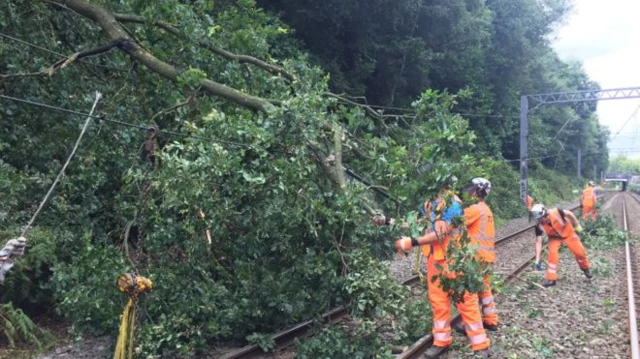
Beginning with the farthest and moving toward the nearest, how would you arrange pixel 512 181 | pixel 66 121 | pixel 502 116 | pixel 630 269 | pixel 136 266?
pixel 502 116
pixel 512 181
pixel 630 269
pixel 66 121
pixel 136 266

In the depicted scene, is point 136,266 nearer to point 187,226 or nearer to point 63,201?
point 187,226

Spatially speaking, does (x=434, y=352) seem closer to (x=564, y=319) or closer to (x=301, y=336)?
(x=301, y=336)

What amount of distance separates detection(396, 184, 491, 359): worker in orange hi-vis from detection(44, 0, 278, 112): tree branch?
100 inches

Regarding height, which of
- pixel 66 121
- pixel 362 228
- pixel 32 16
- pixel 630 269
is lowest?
pixel 630 269

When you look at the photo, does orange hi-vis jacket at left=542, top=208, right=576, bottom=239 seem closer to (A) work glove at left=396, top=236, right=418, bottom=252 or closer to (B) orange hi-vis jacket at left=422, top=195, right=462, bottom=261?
(B) orange hi-vis jacket at left=422, top=195, right=462, bottom=261

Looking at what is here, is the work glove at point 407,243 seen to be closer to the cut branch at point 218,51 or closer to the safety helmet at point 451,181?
the safety helmet at point 451,181

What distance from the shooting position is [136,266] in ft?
19.1

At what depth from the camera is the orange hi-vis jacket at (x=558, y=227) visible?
9.20 meters

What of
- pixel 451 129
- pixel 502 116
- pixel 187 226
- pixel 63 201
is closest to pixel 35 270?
pixel 63 201

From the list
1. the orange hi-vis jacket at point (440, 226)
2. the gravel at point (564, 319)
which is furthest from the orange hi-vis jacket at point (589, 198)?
the orange hi-vis jacket at point (440, 226)

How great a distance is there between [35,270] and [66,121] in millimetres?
2138

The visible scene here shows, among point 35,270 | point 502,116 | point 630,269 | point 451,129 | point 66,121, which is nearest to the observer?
point 451,129

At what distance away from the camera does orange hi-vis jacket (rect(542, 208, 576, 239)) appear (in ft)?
30.2

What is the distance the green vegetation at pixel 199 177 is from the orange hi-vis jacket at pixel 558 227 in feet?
7.65
